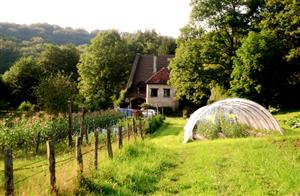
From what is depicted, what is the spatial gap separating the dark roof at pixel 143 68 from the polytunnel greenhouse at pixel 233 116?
30753 mm

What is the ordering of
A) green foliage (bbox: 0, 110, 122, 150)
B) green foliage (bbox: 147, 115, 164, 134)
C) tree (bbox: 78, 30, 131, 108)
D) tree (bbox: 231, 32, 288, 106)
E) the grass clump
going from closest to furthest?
1. the grass clump
2. green foliage (bbox: 0, 110, 122, 150)
3. green foliage (bbox: 147, 115, 164, 134)
4. tree (bbox: 231, 32, 288, 106)
5. tree (bbox: 78, 30, 131, 108)

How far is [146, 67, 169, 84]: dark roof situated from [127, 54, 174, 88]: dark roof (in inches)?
123

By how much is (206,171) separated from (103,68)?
4272cm

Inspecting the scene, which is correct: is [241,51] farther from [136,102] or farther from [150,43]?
[150,43]

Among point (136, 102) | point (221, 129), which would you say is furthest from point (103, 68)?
point (221, 129)

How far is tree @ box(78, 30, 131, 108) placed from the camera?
52.2 meters

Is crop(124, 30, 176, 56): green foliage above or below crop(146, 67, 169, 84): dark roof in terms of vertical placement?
above

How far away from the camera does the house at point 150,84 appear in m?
49.8

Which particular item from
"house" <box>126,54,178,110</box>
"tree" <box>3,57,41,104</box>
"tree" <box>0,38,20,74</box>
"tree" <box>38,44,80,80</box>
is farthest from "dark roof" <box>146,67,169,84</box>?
"tree" <box>0,38,20,74</box>

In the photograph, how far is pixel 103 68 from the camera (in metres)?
52.7

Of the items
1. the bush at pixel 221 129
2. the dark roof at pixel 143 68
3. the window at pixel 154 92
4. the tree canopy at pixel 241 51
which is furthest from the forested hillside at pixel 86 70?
the bush at pixel 221 129

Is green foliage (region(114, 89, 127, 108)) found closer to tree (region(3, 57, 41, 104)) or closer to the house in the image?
the house

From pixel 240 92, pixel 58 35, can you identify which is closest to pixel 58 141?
pixel 240 92

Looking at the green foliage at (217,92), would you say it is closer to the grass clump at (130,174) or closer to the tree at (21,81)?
the grass clump at (130,174)
